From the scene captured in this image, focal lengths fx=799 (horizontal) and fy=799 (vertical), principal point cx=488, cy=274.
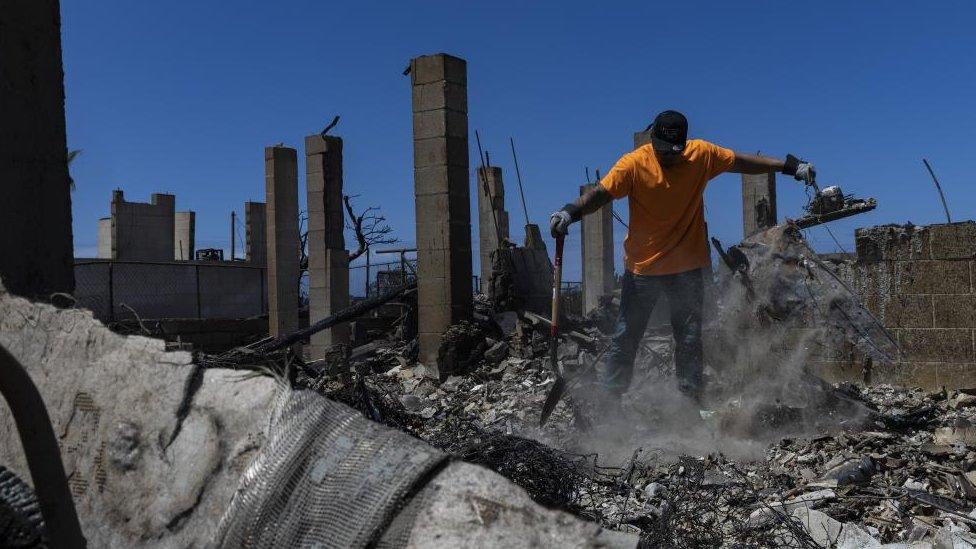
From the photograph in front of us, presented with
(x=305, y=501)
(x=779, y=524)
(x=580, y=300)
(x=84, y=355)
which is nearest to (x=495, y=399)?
(x=779, y=524)

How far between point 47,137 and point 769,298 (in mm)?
4571

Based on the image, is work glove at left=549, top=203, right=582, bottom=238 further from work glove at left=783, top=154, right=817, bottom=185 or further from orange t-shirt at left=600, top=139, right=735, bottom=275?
work glove at left=783, top=154, right=817, bottom=185

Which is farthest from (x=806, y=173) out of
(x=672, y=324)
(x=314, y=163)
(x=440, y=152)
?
(x=314, y=163)

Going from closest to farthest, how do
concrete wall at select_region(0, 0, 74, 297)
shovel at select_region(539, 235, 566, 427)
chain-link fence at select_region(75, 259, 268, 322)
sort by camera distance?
1. concrete wall at select_region(0, 0, 74, 297)
2. shovel at select_region(539, 235, 566, 427)
3. chain-link fence at select_region(75, 259, 268, 322)

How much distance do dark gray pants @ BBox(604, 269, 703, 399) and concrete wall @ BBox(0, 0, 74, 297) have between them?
10.5 ft

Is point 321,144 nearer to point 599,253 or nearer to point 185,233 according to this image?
point 599,253

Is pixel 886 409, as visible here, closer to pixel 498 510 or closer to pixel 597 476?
pixel 597 476

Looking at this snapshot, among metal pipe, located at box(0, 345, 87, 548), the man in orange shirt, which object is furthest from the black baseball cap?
metal pipe, located at box(0, 345, 87, 548)

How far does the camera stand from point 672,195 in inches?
190

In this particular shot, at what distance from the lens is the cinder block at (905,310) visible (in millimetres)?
5820

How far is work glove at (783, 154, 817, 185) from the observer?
15.7 ft

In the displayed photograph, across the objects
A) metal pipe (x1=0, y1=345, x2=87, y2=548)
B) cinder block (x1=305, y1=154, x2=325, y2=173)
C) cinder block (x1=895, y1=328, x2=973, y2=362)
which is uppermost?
cinder block (x1=305, y1=154, x2=325, y2=173)

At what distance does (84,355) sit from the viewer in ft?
7.96

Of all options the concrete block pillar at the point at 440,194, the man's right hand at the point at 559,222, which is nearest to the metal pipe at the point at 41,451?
the man's right hand at the point at 559,222
